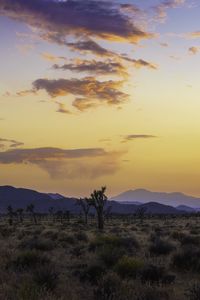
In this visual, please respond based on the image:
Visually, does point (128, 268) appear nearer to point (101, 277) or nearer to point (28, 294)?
Result: point (101, 277)

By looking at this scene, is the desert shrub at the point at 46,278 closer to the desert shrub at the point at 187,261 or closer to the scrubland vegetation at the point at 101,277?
the scrubland vegetation at the point at 101,277

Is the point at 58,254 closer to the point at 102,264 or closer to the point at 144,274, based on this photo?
the point at 102,264

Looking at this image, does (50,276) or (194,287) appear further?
(50,276)

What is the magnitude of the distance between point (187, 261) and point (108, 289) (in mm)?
6096

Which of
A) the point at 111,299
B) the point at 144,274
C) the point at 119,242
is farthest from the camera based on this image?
the point at 119,242

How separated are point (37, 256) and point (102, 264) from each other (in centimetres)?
240

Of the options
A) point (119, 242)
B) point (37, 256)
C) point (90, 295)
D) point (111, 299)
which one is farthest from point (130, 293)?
point (119, 242)

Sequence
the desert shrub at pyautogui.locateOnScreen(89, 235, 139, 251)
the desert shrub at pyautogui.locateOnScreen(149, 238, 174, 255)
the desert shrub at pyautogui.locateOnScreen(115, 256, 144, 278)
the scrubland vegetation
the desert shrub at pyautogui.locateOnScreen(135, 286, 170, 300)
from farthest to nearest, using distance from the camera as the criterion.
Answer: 1. the desert shrub at pyautogui.locateOnScreen(89, 235, 139, 251)
2. the desert shrub at pyautogui.locateOnScreen(149, 238, 174, 255)
3. the desert shrub at pyautogui.locateOnScreen(115, 256, 144, 278)
4. the scrubland vegetation
5. the desert shrub at pyautogui.locateOnScreen(135, 286, 170, 300)

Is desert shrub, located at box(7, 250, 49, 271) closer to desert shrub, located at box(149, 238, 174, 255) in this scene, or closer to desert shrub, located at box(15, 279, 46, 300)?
desert shrub, located at box(15, 279, 46, 300)

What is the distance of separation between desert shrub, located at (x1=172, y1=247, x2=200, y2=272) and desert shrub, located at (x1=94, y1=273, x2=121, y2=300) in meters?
4.71

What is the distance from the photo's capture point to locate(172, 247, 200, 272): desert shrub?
53.4 feet

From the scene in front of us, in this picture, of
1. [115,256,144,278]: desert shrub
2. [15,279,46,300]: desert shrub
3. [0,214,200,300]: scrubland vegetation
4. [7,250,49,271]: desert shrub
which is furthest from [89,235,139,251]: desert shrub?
[15,279,46,300]: desert shrub

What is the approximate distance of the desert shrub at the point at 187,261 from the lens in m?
16.3

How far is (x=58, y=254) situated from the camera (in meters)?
21.0
